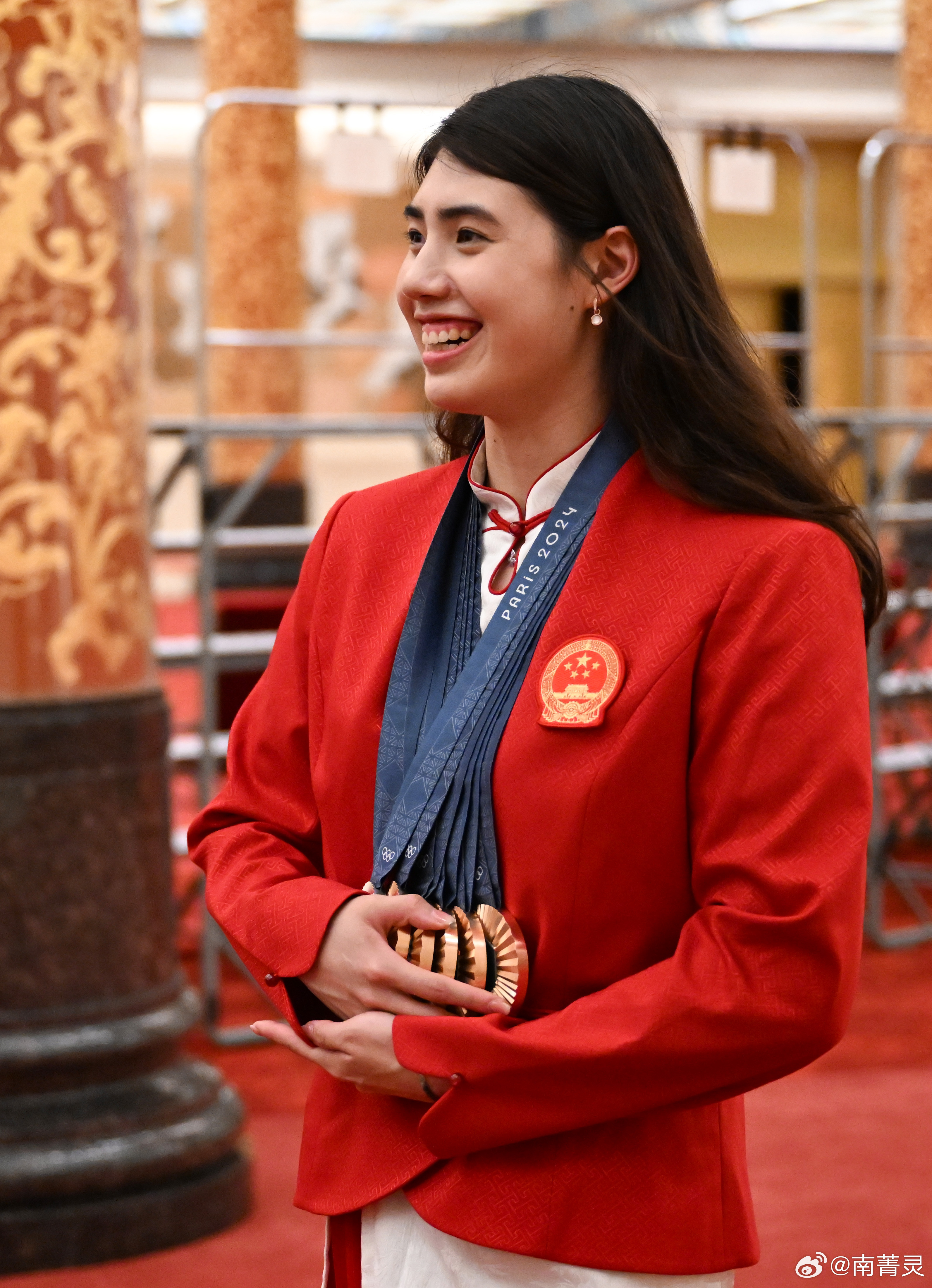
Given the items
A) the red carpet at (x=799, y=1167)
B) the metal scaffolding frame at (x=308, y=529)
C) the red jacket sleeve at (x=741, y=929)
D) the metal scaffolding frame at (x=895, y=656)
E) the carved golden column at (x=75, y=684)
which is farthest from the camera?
the metal scaffolding frame at (x=895, y=656)

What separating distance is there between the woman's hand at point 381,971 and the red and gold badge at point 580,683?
0.19 metres

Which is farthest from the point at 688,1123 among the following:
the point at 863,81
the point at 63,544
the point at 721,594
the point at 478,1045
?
the point at 863,81

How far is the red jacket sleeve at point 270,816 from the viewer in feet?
5.02

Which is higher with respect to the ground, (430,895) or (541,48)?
(541,48)

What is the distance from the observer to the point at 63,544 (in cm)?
308

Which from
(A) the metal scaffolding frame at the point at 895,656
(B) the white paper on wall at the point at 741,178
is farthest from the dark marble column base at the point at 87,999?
(B) the white paper on wall at the point at 741,178

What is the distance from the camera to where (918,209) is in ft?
27.3

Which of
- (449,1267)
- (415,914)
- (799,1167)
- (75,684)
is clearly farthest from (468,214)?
(799,1167)

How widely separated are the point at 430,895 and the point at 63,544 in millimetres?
1773

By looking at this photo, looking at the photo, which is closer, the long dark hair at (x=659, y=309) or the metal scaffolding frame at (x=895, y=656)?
the long dark hair at (x=659, y=309)

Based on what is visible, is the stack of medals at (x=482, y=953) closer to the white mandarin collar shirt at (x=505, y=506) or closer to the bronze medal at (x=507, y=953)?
the bronze medal at (x=507, y=953)

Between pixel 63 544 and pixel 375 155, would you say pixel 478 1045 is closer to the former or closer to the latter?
pixel 63 544

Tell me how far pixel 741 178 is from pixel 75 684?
340 cm

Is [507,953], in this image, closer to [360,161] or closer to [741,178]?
[360,161]
